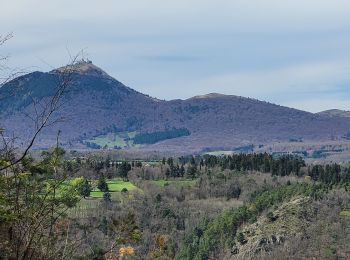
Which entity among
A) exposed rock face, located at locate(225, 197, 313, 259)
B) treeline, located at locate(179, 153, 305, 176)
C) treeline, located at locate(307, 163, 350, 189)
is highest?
treeline, located at locate(179, 153, 305, 176)

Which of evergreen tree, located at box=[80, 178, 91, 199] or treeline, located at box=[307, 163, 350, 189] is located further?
treeline, located at box=[307, 163, 350, 189]

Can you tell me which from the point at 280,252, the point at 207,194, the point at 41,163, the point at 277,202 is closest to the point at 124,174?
the point at 207,194

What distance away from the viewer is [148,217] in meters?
101

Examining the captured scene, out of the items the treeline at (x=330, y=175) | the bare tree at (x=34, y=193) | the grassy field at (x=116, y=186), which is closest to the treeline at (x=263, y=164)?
the treeline at (x=330, y=175)

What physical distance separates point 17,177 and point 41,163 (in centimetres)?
76

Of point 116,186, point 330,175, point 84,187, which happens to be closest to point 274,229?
point 330,175

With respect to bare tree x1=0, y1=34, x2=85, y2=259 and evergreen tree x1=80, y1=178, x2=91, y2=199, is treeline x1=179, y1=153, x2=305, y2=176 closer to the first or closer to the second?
evergreen tree x1=80, y1=178, x2=91, y2=199

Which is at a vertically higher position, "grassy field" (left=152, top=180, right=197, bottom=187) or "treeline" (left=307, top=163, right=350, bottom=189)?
"treeline" (left=307, top=163, right=350, bottom=189)

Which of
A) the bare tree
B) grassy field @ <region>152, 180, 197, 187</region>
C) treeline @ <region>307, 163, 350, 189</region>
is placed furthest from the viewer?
grassy field @ <region>152, 180, 197, 187</region>

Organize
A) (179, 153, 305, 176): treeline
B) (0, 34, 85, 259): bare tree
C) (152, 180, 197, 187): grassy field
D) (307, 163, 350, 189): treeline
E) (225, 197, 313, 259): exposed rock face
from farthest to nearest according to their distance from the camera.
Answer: (179, 153, 305, 176): treeline → (152, 180, 197, 187): grassy field → (307, 163, 350, 189): treeline → (225, 197, 313, 259): exposed rock face → (0, 34, 85, 259): bare tree

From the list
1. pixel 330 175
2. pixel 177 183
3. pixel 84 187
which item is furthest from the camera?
pixel 177 183

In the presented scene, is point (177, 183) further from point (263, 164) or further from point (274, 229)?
point (274, 229)

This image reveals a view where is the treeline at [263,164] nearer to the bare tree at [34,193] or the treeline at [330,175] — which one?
the treeline at [330,175]

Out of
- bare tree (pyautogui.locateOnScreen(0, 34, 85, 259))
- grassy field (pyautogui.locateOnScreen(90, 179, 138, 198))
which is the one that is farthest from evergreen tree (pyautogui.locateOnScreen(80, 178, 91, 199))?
grassy field (pyautogui.locateOnScreen(90, 179, 138, 198))
